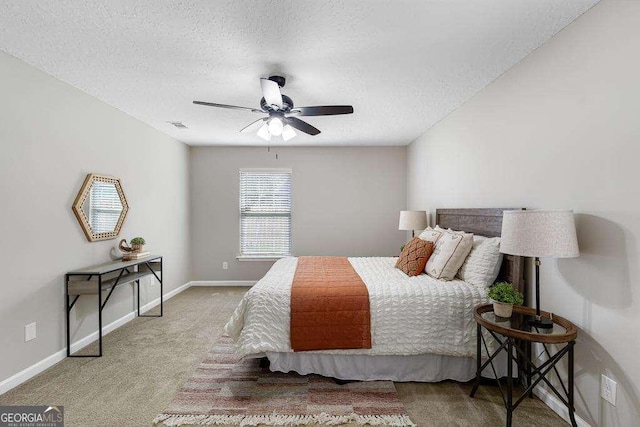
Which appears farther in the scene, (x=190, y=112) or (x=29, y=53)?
(x=190, y=112)

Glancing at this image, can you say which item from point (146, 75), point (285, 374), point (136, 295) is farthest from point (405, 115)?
point (136, 295)

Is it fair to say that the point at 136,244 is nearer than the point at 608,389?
No

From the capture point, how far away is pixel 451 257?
268 centimetres

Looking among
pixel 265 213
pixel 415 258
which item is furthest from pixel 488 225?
pixel 265 213

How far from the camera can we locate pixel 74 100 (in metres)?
2.90

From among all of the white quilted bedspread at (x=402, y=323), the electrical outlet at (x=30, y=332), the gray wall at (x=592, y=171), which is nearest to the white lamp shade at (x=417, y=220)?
the gray wall at (x=592, y=171)

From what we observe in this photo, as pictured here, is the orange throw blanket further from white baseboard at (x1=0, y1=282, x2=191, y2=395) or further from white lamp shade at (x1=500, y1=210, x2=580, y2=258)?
white baseboard at (x1=0, y1=282, x2=191, y2=395)

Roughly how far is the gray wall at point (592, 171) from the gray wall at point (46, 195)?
12.6ft

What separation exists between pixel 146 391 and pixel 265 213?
3484 mm

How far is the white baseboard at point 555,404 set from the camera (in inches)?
73.2

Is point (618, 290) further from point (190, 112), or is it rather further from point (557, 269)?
point (190, 112)

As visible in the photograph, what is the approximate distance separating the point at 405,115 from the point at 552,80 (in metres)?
1.74

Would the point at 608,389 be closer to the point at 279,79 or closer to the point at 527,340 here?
the point at 527,340

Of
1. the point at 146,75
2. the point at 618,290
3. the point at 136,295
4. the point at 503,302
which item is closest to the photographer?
the point at 618,290
